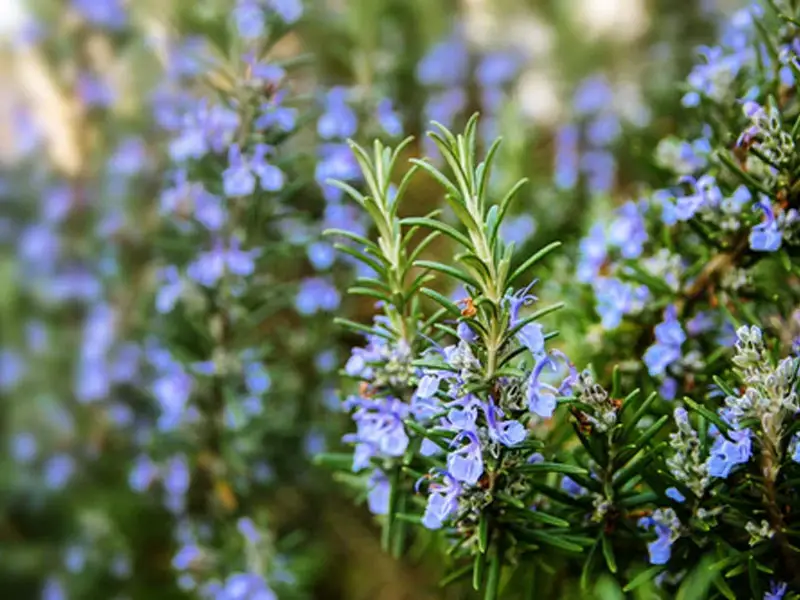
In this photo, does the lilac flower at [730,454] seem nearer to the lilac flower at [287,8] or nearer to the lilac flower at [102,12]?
the lilac flower at [287,8]

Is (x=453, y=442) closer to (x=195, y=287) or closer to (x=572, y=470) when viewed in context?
(x=572, y=470)

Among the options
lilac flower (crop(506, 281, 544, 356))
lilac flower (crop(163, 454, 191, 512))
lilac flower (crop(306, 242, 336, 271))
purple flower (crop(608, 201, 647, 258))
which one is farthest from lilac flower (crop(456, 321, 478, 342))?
lilac flower (crop(163, 454, 191, 512))

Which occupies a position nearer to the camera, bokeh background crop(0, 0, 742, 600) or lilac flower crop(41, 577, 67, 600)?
bokeh background crop(0, 0, 742, 600)

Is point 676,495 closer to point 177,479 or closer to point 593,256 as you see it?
point 593,256

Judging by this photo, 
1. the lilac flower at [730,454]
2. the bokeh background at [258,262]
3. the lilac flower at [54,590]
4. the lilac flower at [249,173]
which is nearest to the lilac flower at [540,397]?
the lilac flower at [730,454]

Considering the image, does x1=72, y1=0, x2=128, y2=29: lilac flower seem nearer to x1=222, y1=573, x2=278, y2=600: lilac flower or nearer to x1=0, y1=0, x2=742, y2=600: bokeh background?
x1=0, y1=0, x2=742, y2=600: bokeh background
